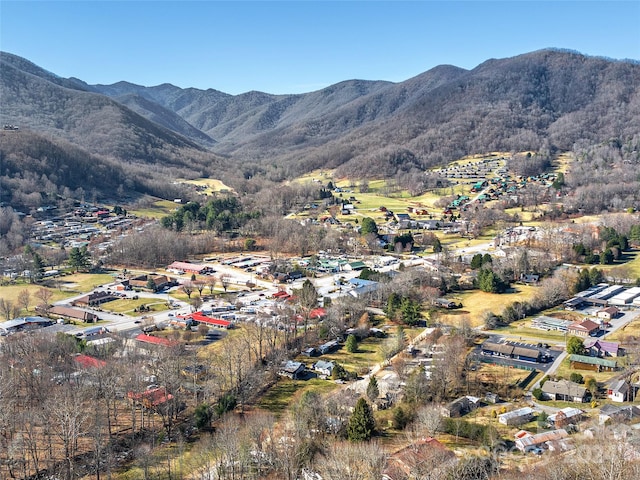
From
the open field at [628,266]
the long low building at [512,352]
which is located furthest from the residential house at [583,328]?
the open field at [628,266]

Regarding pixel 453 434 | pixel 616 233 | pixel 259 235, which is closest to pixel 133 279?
pixel 259 235

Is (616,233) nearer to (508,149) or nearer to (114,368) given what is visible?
(114,368)

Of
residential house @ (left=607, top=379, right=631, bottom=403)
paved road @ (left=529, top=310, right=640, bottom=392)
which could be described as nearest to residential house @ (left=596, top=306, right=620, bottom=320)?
paved road @ (left=529, top=310, right=640, bottom=392)

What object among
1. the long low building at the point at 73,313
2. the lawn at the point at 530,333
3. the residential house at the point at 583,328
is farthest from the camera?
the long low building at the point at 73,313

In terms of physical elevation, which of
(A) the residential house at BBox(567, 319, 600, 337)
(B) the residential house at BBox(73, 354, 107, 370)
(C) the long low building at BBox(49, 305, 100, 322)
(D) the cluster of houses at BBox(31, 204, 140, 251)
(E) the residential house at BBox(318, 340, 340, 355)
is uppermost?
(D) the cluster of houses at BBox(31, 204, 140, 251)

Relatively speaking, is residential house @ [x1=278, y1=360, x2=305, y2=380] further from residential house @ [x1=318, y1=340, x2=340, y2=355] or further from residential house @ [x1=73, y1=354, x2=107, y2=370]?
residential house @ [x1=73, y1=354, x2=107, y2=370]

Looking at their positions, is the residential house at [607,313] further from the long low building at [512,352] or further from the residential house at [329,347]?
the residential house at [329,347]
